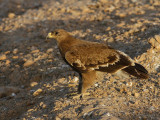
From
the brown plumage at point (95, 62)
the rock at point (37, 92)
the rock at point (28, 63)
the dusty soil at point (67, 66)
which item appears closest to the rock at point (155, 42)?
the dusty soil at point (67, 66)

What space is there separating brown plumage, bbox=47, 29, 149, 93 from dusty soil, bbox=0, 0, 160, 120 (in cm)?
44

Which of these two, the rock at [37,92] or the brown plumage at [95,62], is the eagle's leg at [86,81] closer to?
the brown plumage at [95,62]

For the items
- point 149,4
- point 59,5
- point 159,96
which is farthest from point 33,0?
point 159,96

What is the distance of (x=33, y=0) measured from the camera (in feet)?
50.5

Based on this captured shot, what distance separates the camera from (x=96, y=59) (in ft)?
19.0

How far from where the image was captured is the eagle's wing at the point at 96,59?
573 cm

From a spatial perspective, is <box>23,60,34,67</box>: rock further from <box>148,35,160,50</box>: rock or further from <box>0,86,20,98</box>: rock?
<box>148,35,160,50</box>: rock

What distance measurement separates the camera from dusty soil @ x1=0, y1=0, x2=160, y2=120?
529 cm

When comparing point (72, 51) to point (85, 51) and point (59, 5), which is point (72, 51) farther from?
point (59, 5)

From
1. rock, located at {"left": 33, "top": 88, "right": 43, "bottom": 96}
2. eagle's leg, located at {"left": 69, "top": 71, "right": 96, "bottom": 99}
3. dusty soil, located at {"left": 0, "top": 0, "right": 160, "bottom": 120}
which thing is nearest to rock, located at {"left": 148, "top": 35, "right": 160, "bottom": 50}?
dusty soil, located at {"left": 0, "top": 0, "right": 160, "bottom": 120}

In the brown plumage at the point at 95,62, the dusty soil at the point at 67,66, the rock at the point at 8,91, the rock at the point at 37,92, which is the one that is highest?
the brown plumage at the point at 95,62

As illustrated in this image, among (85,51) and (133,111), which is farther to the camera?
(85,51)

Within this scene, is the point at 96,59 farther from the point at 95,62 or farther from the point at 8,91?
the point at 8,91

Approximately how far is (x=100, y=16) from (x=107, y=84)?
5089mm
